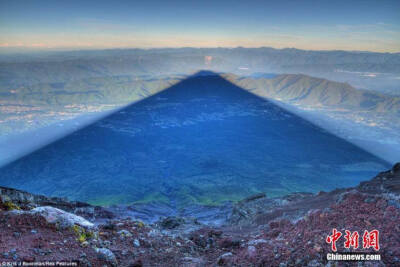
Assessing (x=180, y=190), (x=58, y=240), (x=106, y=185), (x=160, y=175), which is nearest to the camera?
(x=58, y=240)

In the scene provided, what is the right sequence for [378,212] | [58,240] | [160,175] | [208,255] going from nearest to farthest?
[58,240] < [378,212] < [208,255] < [160,175]

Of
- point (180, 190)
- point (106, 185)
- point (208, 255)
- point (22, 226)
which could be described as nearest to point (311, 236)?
point (208, 255)

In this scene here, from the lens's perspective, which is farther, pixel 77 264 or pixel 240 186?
pixel 240 186

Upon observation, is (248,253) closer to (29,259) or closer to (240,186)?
(29,259)

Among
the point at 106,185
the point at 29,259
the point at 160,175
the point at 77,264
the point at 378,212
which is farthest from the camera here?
the point at 160,175

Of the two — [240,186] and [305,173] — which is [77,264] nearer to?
[240,186]

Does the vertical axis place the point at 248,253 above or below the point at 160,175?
above

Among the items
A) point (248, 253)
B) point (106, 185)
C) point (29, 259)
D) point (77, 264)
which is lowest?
point (106, 185)

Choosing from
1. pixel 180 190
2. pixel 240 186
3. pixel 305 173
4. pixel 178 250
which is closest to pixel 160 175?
pixel 180 190

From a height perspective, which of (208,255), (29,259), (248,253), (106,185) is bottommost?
Result: (106,185)
